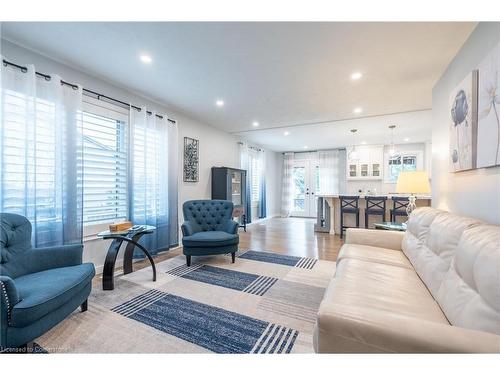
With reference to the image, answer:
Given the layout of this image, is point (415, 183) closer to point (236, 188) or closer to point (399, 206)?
point (399, 206)

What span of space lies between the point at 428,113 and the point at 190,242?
4605mm

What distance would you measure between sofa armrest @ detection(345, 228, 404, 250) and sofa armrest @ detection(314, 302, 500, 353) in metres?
1.72

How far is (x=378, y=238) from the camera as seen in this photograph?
2.50 meters

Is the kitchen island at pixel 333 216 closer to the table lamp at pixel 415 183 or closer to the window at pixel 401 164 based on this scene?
the window at pixel 401 164

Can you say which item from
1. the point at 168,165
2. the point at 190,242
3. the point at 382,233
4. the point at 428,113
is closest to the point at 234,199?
the point at 168,165

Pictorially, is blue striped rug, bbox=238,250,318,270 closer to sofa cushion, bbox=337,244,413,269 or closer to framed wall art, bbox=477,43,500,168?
sofa cushion, bbox=337,244,413,269

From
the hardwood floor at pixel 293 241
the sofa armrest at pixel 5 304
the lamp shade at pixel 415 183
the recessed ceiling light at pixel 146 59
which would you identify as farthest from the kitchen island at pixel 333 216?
the sofa armrest at pixel 5 304

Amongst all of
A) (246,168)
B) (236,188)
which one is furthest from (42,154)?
(246,168)

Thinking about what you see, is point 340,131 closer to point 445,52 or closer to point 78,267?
point 445,52

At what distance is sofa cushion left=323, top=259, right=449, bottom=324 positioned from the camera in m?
1.26

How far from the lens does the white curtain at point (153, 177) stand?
3.28 m

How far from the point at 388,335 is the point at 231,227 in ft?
8.73

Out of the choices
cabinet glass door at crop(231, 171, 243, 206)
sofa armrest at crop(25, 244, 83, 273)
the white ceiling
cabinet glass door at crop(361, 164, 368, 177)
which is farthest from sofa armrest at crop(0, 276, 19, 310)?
cabinet glass door at crop(361, 164, 368, 177)

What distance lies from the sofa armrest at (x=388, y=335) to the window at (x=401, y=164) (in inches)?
277
